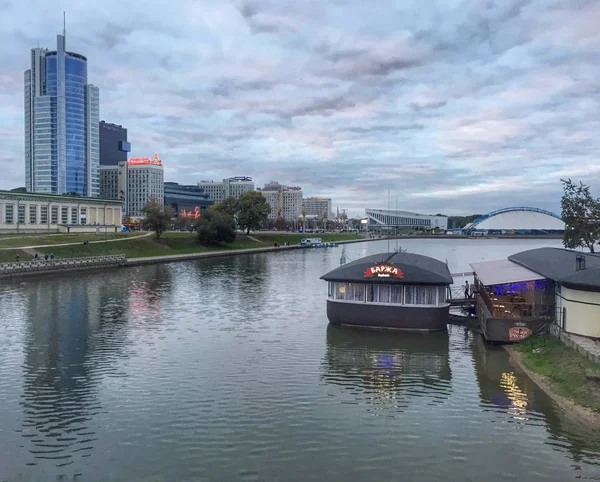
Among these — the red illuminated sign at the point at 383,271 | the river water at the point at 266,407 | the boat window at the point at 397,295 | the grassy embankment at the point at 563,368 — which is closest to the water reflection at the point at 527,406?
the river water at the point at 266,407

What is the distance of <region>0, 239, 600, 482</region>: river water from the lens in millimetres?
16766

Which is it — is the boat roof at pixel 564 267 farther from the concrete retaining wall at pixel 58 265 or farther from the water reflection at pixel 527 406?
the concrete retaining wall at pixel 58 265

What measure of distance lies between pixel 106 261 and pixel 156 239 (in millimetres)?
32898

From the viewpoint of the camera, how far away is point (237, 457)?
17.2 m

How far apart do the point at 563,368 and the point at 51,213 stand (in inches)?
5016

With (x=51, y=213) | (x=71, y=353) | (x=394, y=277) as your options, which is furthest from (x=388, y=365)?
(x=51, y=213)

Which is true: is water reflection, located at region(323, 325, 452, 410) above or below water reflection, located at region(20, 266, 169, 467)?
above

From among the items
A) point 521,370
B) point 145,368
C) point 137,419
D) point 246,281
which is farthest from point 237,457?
point 246,281

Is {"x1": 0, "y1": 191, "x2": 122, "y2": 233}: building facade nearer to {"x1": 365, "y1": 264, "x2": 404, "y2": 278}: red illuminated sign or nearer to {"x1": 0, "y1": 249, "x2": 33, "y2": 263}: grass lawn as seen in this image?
{"x1": 0, "y1": 249, "x2": 33, "y2": 263}: grass lawn

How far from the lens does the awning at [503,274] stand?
34.7 metres

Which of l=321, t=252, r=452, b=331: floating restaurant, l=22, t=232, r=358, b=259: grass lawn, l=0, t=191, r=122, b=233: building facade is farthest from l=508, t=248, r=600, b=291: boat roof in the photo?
l=0, t=191, r=122, b=233: building facade

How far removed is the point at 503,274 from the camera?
38.4 meters

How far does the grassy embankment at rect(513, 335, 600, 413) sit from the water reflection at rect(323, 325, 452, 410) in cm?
437

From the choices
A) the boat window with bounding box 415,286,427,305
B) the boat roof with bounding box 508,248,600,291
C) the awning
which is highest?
the boat roof with bounding box 508,248,600,291
